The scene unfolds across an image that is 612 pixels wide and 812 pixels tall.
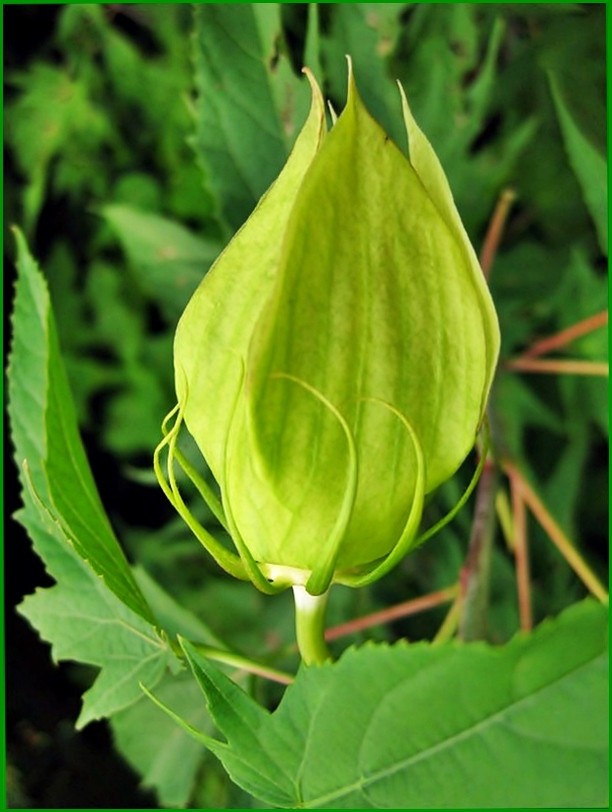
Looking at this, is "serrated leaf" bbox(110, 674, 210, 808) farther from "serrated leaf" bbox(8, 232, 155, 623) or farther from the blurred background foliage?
"serrated leaf" bbox(8, 232, 155, 623)

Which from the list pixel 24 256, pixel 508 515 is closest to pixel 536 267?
pixel 508 515

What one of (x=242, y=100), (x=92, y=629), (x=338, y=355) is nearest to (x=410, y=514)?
(x=338, y=355)

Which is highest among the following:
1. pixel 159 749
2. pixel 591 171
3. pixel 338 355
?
pixel 338 355

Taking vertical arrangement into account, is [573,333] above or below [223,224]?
below

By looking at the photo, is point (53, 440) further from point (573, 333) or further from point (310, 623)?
point (573, 333)

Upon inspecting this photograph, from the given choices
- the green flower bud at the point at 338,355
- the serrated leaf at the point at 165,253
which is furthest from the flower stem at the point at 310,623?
the serrated leaf at the point at 165,253

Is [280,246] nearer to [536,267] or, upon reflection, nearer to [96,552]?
[96,552]

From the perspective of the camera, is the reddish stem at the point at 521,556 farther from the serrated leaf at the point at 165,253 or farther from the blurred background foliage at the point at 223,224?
the serrated leaf at the point at 165,253
